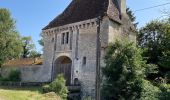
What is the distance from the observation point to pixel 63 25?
107 feet

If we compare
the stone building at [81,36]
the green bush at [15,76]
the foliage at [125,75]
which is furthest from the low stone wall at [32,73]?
the foliage at [125,75]

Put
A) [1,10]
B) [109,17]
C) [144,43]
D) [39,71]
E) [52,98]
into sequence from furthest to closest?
[1,10]
[144,43]
[39,71]
[109,17]
[52,98]

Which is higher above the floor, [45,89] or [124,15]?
[124,15]

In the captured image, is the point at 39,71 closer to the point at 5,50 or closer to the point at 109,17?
the point at 109,17

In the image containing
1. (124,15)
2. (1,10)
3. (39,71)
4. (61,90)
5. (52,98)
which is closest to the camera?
(52,98)

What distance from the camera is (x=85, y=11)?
31719 mm

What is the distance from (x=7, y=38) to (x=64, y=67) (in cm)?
1821

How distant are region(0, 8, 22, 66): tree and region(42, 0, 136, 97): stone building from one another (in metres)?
13.8

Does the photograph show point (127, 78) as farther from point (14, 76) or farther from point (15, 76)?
point (14, 76)

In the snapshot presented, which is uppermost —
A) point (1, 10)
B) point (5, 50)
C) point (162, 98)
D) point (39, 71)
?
point (1, 10)

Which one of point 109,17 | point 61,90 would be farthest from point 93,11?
point 61,90

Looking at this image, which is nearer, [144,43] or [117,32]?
[117,32]

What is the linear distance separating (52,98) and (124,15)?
1358cm

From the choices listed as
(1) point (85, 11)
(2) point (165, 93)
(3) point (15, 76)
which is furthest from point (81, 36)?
(3) point (15, 76)
